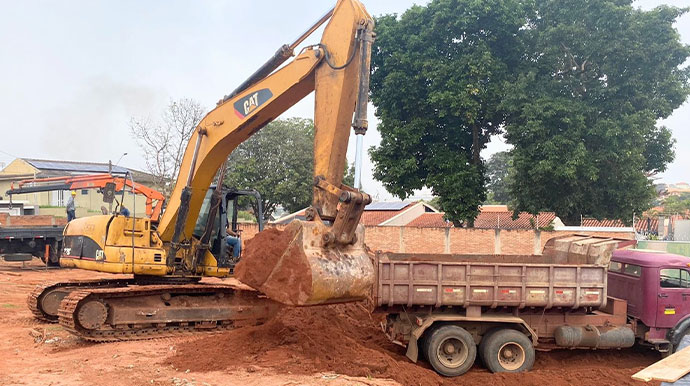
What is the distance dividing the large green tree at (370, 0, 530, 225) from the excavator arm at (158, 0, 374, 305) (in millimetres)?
14630

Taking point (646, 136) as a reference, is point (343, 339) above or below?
below

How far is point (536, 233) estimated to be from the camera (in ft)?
69.7

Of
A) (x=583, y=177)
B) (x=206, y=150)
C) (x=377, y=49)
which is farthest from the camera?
(x=377, y=49)

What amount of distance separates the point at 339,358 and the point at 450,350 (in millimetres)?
1778

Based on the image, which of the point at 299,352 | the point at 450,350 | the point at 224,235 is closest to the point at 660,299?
Answer: the point at 450,350

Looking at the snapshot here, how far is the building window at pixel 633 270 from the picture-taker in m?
9.46

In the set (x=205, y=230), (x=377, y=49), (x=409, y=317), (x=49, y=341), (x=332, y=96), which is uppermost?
(x=377, y=49)

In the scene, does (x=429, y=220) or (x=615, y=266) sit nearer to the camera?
(x=615, y=266)

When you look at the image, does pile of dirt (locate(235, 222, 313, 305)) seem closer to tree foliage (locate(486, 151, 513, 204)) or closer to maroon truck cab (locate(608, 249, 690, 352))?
maroon truck cab (locate(608, 249, 690, 352))

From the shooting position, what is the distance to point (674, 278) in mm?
9320

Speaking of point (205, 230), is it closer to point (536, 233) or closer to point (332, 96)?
point (332, 96)

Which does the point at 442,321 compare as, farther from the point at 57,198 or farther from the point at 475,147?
the point at 57,198

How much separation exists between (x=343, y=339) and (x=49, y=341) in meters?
4.64

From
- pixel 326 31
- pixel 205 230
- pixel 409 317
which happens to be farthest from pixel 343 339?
pixel 326 31
